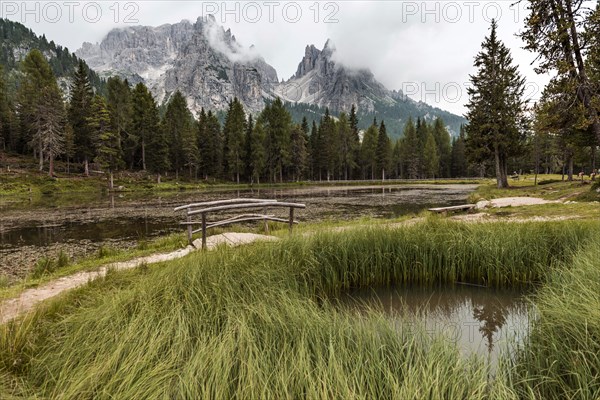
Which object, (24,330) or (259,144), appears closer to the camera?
(24,330)

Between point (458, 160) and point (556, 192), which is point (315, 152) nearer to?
point (458, 160)

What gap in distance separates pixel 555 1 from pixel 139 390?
20545 mm

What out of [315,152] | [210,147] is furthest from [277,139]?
[210,147]

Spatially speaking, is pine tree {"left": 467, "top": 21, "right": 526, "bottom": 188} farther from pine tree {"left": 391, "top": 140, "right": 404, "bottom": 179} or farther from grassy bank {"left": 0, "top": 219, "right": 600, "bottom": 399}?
pine tree {"left": 391, "top": 140, "right": 404, "bottom": 179}

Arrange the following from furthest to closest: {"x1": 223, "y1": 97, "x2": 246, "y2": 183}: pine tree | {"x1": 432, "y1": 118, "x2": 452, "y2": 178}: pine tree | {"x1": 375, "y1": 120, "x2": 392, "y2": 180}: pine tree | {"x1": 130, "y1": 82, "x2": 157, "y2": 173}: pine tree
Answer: {"x1": 432, "y1": 118, "x2": 452, "y2": 178}: pine tree → {"x1": 375, "y1": 120, "x2": 392, "y2": 180}: pine tree → {"x1": 223, "y1": 97, "x2": 246, "y2": 183}: pine tree → {"x1": 130, "y1": 82, "x2": 157, "y2": 173}: pine tree

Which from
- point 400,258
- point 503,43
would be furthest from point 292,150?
point 400,258

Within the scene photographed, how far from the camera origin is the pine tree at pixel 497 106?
3288 cm

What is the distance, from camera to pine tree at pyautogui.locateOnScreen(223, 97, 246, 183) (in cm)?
6284

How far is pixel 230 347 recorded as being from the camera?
2.86 m

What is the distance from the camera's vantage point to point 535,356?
10.2 feet

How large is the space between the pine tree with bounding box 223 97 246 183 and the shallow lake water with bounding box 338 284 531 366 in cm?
5887

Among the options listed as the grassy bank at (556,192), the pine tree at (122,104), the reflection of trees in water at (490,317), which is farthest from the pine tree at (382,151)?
the reflection of trees in water at (490,317)

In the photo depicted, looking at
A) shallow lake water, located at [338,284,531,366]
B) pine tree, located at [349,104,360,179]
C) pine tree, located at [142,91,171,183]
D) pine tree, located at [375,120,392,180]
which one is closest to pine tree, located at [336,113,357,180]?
pine tree, located at [349,104,360,179]

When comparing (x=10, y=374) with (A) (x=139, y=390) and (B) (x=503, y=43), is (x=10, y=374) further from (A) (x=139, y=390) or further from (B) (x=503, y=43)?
(B) (x=503, y=43)
